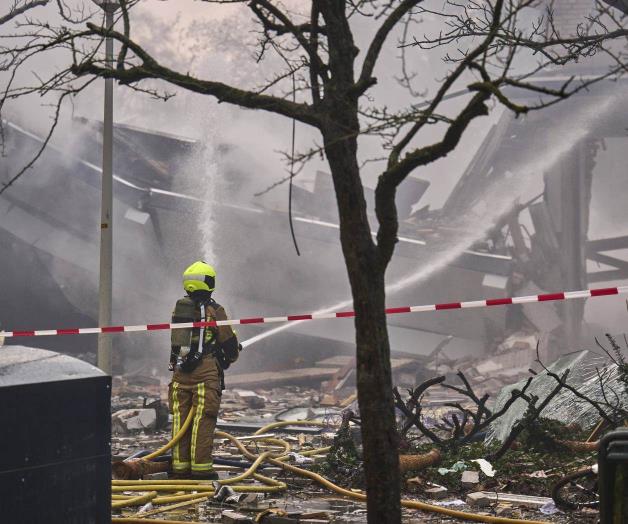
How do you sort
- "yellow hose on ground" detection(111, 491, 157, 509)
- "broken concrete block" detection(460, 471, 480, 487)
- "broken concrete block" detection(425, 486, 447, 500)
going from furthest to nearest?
"broken concrete block" detection(460, 471, 480, 487)
"broken concrete block" detection(425, 486, 447, 500)
"yellow hose on ground" detection(111, 491, 157, 509)

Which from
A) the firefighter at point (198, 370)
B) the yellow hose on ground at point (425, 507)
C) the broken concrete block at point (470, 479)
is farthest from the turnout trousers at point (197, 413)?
the broken concrete block at point (470, 479)

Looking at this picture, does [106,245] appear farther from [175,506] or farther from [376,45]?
[376,45]

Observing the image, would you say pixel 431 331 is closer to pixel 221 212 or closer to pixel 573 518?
pixel 221 212

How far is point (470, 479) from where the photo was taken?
7.70 m

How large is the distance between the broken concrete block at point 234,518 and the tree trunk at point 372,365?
219 cm

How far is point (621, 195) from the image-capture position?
71.4 feet

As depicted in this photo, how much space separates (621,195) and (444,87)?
18.6 metres

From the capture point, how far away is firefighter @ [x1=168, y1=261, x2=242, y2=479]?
331 inches

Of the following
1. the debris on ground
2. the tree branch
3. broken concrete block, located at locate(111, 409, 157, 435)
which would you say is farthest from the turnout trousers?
the tree branch

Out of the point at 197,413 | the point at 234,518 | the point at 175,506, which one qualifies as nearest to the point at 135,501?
the point at 175,506

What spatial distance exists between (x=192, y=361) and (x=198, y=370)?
3.6 inches

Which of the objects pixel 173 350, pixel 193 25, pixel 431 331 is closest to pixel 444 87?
pixel 173 350

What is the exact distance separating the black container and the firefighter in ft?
11.5

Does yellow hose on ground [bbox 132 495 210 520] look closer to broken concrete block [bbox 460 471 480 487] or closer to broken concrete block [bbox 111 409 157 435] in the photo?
broken concrete block [bbox 460 471 480 487]
